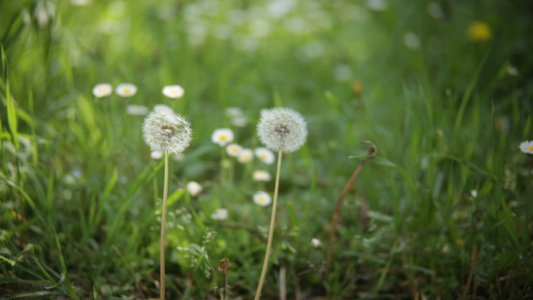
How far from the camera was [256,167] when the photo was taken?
2.19 metres

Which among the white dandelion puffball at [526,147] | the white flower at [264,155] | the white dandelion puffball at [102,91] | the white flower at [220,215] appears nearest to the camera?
the white dandelion puffball at [526,147]

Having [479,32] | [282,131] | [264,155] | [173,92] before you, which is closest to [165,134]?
[282,131]

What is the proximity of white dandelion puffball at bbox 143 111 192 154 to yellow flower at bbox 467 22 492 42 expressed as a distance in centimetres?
271

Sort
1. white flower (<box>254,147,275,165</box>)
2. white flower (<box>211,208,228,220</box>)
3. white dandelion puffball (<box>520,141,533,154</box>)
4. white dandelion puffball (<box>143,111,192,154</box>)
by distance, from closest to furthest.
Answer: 1. white dandelion puffball (<box>143,111,192,154</box>)
2. white dandelion puffball (<box>520,141,533,154</box>)
3. white flower (<box>211,208,228,220</box>)
4. white flower (<box>254,147,275,165</box>)

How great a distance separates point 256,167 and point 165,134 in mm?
1050

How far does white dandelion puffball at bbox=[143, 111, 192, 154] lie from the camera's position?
3.87 feet

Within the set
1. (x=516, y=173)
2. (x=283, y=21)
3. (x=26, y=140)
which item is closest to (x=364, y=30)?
(x=283, y=21)

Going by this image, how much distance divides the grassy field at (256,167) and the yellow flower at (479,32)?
0.02 metres

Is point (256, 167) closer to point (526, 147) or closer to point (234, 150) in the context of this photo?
point (234, 150)

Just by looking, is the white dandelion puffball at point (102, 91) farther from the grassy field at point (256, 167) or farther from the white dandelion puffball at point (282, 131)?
the white dandelion puffball at point (282, 131)

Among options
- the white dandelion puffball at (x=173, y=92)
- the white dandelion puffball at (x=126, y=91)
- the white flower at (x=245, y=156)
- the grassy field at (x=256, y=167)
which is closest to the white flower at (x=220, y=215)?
the grassy field at (x=256, y=167)

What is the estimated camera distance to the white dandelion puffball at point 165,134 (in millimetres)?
1180

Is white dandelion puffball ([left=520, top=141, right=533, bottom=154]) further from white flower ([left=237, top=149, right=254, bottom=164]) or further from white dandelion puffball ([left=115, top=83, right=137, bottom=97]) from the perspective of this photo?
white dandelion puffball ([left=115, top=83, right=137, bottom=97])


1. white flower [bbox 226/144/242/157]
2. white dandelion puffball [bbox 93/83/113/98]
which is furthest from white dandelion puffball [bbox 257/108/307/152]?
white dandelion puffball [bbox 93/83/113/98]
